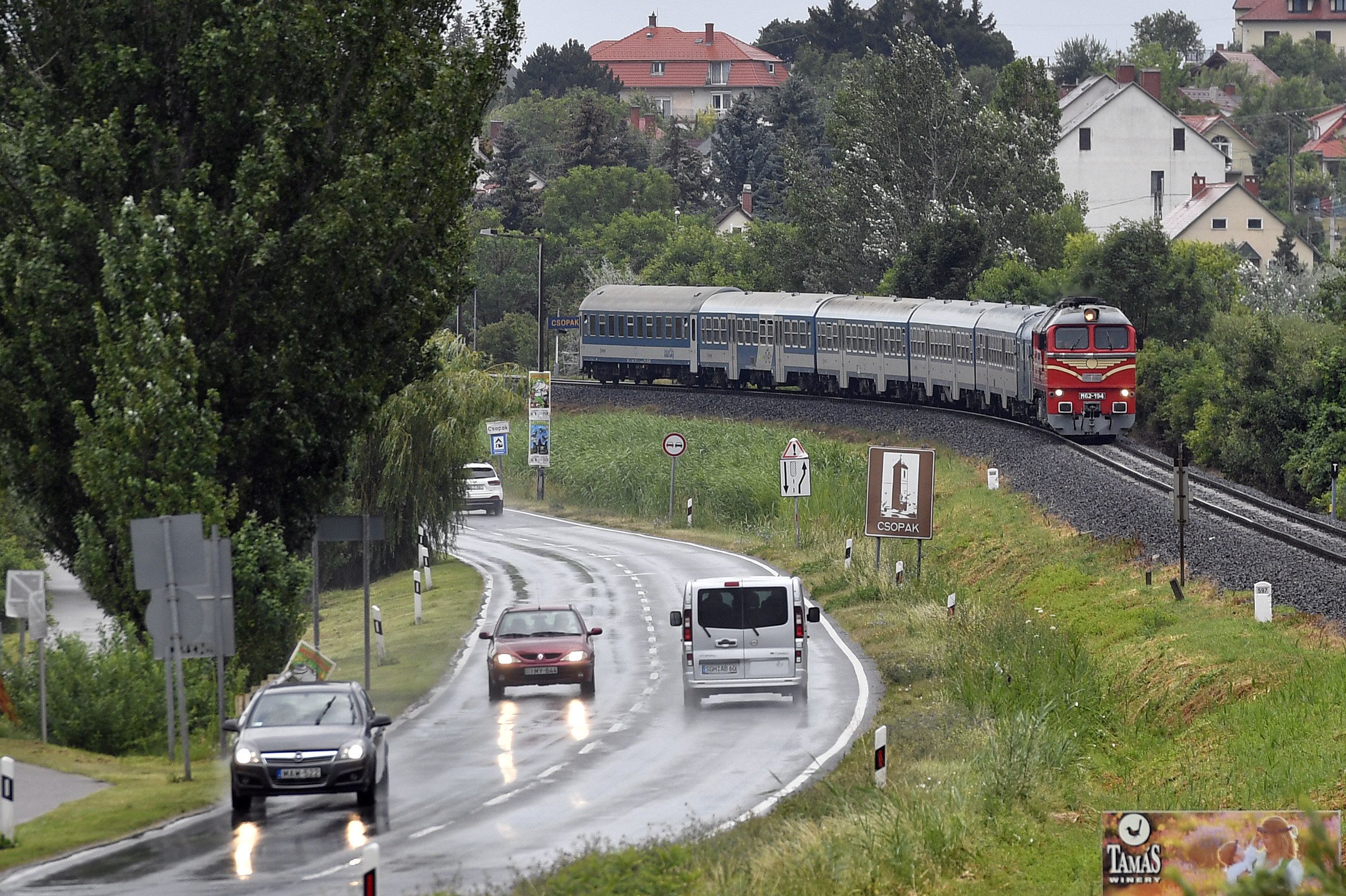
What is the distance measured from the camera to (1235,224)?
108 meters

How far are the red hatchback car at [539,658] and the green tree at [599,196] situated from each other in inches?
3668

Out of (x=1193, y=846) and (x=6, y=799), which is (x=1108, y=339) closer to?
(x=6, y=799)

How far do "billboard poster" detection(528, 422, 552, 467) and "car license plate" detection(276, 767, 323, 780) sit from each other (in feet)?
127

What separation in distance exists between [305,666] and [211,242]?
5.47 metres

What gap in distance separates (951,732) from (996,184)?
68.9 meters

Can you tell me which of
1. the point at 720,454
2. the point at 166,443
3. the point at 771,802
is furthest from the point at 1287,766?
the point at 720,454

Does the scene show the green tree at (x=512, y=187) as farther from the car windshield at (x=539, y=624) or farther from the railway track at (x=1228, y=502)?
the car windshield at (x=539, y=624)

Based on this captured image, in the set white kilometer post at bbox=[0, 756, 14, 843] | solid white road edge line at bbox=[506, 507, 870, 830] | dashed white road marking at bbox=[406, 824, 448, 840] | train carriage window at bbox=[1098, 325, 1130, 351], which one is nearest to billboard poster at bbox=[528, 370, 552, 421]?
solid white road edge line at bbox=[506, 507, 870, 830]

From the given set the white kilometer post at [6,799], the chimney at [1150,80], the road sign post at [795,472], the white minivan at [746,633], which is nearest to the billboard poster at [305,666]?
the white minivan at [746,633]

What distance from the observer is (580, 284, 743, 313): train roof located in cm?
7012

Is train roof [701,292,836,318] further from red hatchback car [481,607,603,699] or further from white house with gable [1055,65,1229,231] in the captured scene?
white house with gable [1055,65,1229,231]

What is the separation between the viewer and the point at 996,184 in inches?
3457

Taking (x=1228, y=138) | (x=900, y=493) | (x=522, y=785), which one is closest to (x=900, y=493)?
(x=900, y=493)

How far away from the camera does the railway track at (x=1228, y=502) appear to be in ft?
103
